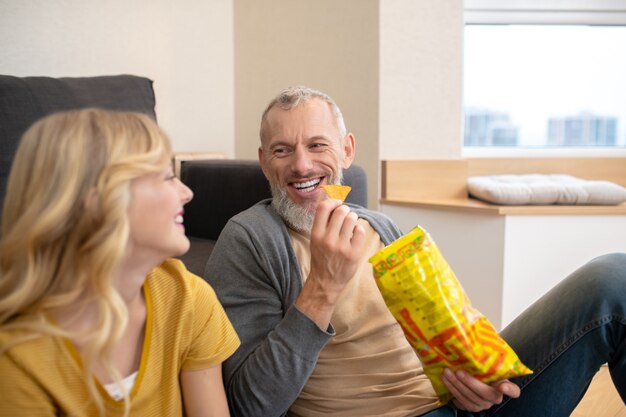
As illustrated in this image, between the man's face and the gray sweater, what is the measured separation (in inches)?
1.7

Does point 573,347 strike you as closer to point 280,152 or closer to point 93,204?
point 280,152

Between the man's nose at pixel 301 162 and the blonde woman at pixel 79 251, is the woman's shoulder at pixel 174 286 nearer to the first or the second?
the blonde woman at pixel 79 251

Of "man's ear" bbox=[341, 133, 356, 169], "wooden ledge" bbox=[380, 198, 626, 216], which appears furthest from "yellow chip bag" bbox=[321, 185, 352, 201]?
"wooden ledge" bbox=[380, 198, 626, 216]

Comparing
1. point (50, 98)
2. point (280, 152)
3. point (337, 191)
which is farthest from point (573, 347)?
point (50, 98)

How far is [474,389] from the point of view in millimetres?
1009

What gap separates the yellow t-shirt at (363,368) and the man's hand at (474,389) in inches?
2.7

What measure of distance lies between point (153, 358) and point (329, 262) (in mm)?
296

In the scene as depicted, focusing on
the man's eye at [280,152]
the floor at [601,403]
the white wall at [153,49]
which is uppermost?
the white wall at [153,49]

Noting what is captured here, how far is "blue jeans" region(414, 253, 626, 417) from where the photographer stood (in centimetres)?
109

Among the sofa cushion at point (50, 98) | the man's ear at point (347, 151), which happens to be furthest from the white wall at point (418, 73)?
the man's ear at point (347, 151)

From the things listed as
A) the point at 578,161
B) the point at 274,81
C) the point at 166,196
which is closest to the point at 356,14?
the point at 274,81

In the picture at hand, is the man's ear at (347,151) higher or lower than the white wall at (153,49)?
lower

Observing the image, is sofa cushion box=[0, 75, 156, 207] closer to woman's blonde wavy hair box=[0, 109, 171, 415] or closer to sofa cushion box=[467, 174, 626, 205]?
woman's blonde wavy hair box=[0, 109, 171, 415]

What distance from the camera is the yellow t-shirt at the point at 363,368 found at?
1.07 metres
